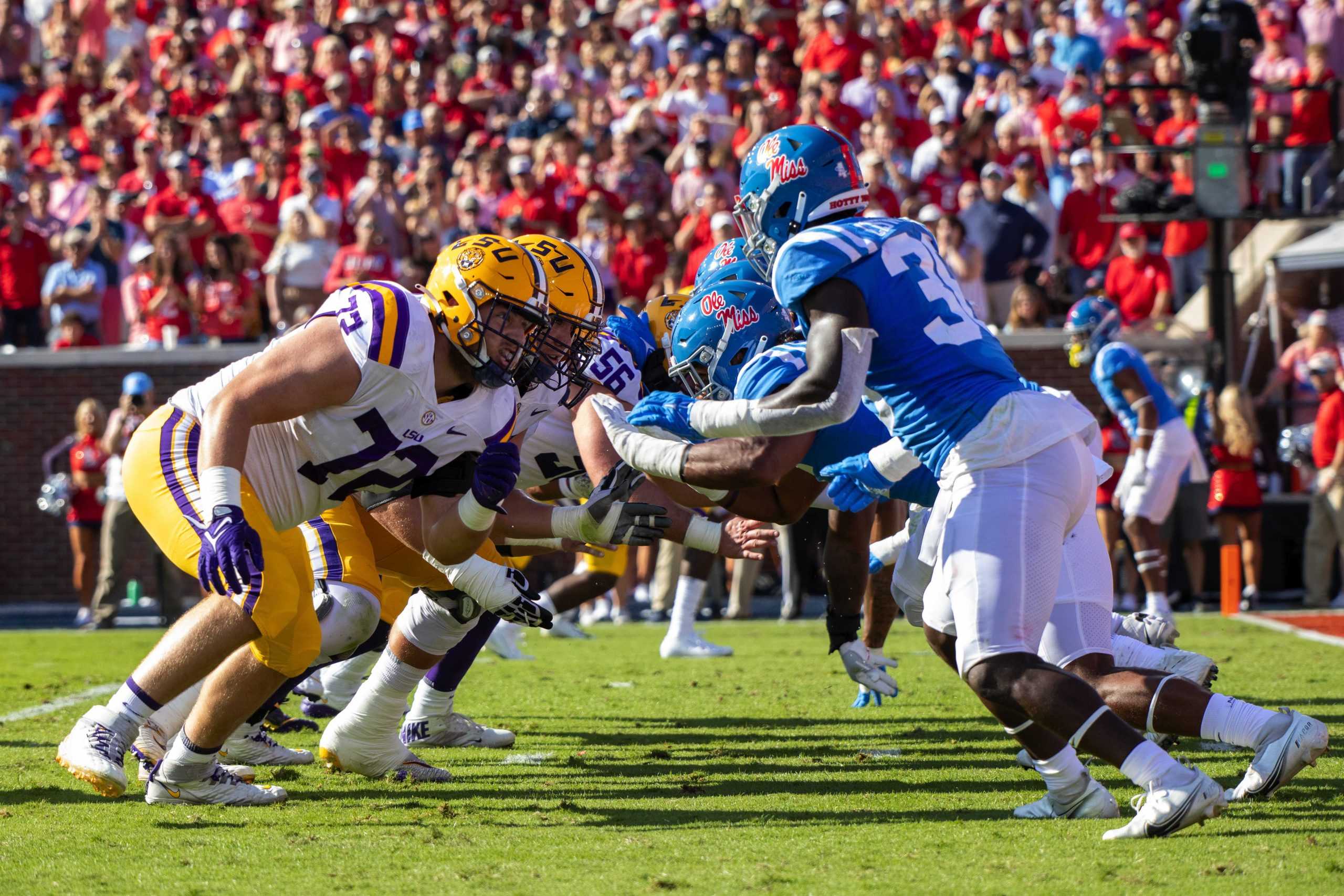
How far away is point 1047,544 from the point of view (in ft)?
13.2

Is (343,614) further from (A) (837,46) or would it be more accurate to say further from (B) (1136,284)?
(A) (837,46)

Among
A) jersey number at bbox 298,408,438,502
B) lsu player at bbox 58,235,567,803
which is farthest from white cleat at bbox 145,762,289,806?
jersey number at bbox 298,408,438,502

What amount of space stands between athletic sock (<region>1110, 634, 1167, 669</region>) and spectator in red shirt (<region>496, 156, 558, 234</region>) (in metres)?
8.52

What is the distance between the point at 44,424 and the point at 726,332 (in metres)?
9.18

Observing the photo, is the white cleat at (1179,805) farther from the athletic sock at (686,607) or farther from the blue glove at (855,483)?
the athletic sock at (686,607)

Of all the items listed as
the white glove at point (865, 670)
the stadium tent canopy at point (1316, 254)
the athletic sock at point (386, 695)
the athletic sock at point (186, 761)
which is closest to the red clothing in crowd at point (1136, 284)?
the stadium tent canopy at point (1316, 254)

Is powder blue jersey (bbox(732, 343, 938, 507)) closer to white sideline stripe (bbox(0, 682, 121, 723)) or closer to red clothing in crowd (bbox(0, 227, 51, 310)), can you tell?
white sideline stripe (bbox(0, 682, 121, 723))

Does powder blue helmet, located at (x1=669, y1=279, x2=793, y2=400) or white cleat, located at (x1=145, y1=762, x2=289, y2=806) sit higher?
powder blue helmet, located at (x1=669, y1=279, x2=793, y2=400)

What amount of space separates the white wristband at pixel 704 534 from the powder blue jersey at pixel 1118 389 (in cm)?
464

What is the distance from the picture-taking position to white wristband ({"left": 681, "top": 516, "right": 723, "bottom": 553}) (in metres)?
5.45

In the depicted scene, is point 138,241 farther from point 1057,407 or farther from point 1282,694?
point 1057,407

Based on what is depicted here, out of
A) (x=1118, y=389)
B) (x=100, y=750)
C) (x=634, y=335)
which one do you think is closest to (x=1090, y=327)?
(x=1118, y=389)

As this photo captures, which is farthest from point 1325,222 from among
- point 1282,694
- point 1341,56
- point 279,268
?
point 279,268

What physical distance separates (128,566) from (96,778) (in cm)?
802
